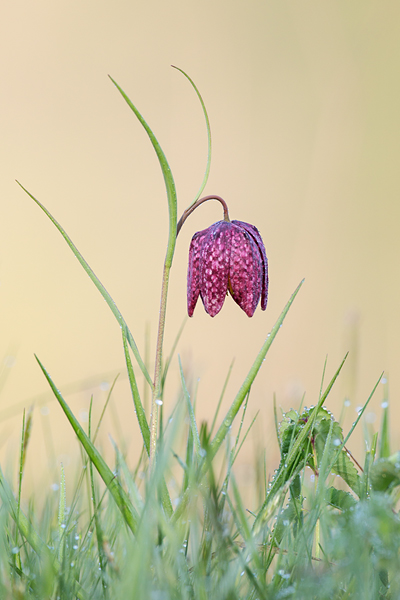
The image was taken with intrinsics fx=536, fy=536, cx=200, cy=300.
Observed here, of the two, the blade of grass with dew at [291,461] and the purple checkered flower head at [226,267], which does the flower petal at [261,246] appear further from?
Result: the blade of grass with dew at [291,461]

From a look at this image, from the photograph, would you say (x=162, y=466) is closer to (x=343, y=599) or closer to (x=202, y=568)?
(x=202, y=568)

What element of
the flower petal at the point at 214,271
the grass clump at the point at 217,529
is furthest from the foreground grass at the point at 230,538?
the flower petal at the point at 214,271

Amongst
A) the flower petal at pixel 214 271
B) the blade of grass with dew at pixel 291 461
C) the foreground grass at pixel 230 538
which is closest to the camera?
the foreground grass at pixel 230 538

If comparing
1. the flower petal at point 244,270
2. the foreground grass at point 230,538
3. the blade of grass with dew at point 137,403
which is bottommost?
the foreground grass at point 230,538

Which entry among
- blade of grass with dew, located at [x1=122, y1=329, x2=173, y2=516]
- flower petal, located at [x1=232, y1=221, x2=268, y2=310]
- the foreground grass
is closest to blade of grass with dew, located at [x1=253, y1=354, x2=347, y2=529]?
the foreground grass

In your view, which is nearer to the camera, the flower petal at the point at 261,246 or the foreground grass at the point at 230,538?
the foreground grass at the point at 230,538

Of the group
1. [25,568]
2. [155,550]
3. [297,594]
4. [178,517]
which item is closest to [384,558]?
[297,594]

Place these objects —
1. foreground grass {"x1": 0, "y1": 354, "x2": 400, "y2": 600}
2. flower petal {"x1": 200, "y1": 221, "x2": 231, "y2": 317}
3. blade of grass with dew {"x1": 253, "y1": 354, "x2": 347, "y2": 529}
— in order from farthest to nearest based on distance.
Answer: flower petal {"x1": 200, "y1": 221, "x2": 231, "y2": 317} < blade of grass with dew {"x1": 253, "y1": 354, "x2": 347, "y2": 529} < foreground grass {"x1": 0, "y1": 354, "x2": 400, "y2": 600}

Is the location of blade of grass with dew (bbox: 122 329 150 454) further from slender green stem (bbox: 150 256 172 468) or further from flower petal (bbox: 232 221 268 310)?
flower petal (bbox: 232 221 268 310)
